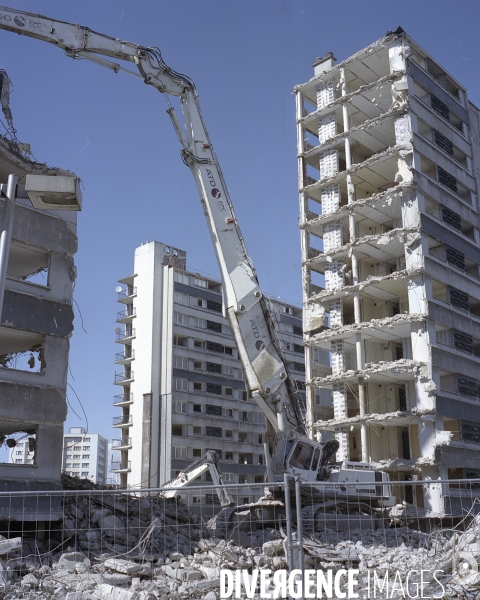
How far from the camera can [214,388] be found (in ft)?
210

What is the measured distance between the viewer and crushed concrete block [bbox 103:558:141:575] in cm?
1291

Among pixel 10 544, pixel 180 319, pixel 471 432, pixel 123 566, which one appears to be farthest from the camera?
pixel 180 319

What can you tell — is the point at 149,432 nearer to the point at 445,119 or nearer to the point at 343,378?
the point at 343,378

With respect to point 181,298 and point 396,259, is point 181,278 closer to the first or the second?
point 181,298

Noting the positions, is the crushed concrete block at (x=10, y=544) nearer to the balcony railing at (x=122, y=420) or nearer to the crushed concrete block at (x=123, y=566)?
the crushed concrete block at (x=123, y=566)

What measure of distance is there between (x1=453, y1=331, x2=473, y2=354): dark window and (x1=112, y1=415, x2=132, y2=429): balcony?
1254 inches

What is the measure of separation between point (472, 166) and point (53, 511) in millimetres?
37996

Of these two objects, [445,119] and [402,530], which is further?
[445,119]

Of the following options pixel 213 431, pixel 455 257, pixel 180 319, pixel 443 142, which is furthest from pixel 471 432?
pixel 180 319

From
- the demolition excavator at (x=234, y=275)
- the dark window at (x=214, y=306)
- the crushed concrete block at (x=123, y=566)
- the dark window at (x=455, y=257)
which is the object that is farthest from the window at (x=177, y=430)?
the crushed concrete block at (x=123, y=566)

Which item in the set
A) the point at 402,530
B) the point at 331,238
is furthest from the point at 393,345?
the point at 402,530

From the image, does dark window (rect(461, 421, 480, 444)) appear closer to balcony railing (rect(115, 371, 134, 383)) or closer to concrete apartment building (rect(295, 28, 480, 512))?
concrete apartment building (rect(295, 28, 480, 512))

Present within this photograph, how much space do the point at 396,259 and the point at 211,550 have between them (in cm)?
3013

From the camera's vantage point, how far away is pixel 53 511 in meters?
18.0
